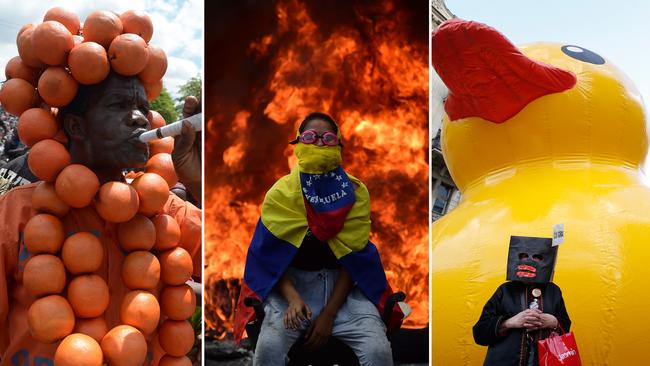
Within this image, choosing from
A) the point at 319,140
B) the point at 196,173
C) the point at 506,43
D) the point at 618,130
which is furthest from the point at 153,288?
the point at 618,130

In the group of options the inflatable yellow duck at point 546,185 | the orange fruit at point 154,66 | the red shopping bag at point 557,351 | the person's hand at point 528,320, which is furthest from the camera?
the inflatable yellow duck at point 546,185

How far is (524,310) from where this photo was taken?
11.3ft

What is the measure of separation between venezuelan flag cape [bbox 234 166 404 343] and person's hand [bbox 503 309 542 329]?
867 millimetres

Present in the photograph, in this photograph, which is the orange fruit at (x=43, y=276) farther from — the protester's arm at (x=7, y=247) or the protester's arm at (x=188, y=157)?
the protester's arm at (x=188, y=157)

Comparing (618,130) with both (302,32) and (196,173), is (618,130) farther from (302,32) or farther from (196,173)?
(196,173)

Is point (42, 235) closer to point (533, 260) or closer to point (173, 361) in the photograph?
point (173, 361)

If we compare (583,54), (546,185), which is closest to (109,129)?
(546,185)

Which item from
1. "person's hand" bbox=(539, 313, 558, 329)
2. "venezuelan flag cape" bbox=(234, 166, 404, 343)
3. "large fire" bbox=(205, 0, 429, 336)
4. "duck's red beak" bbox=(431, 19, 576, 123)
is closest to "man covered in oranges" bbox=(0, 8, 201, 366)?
"venezuelan flag cape" bbox=(234, 166, 404, 343)

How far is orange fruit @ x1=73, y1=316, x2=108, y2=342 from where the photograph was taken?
2.58 metres

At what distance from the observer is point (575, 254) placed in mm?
4430

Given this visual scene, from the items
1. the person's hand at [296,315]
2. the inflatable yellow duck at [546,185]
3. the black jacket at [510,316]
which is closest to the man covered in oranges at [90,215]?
the person's hand at [296,315]

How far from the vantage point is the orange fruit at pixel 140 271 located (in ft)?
8.85

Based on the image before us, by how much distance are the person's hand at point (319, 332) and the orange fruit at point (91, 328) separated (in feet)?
2.44

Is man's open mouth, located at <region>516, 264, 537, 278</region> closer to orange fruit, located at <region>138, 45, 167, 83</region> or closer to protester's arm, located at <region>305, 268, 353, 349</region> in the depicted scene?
protester's arm, located at <region>305, 268, 353, 349</region>
